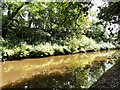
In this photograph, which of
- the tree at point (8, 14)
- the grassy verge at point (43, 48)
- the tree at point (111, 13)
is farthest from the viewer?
the tree at point (8, 14)

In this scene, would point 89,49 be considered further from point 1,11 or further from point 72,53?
point 1,11

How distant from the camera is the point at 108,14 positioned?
949cm

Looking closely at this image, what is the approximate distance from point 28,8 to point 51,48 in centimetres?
644

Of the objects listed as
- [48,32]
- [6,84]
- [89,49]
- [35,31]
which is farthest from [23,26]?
[6,84]

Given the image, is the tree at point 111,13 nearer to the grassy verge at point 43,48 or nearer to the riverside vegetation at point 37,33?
the riverside vegetation at point 37,33

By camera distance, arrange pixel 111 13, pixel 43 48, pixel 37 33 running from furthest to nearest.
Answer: pixel 37 33, pixel 43 48, pixel 111 13

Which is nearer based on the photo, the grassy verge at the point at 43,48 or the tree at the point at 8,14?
the grassy verge at the point at 43,48

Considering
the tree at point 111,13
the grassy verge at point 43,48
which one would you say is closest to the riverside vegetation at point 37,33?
the grassy verge at point 43,48

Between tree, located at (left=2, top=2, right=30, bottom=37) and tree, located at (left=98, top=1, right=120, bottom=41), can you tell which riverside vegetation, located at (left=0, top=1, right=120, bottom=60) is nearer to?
tree, located at (left=2, top=2, right=30, bottom=37)

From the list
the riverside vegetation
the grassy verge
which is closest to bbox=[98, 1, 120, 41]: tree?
the riverside vegetation

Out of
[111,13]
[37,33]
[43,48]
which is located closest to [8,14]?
[37,33]

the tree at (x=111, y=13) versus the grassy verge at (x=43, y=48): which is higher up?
the tree at (x=111, y=13)

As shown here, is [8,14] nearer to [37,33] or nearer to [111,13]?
[37,33]

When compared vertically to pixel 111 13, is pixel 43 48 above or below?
below
